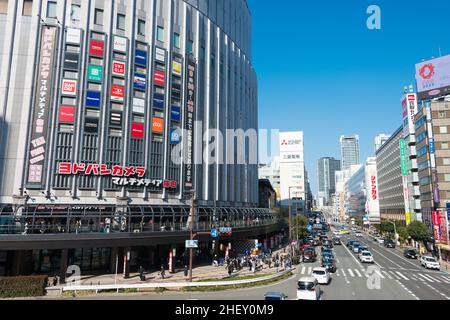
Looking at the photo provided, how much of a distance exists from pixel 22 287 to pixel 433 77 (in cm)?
8643

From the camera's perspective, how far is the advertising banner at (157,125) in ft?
160

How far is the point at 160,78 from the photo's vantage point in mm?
50125

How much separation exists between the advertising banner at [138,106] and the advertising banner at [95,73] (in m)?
5.38

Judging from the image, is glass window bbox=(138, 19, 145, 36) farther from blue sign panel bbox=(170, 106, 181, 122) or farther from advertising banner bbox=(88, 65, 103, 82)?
blue sign panel bbox=(170, 106, 181, 122)

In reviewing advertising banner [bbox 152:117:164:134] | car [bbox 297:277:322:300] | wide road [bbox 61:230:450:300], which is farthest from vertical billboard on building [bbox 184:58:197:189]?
car [bbox 297:277:322:300]

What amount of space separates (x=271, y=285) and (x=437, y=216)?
5092 centimetres

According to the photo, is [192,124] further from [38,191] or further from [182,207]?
[38,191]

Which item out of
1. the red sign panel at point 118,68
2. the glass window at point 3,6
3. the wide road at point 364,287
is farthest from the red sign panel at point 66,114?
the wide road at point 364,287

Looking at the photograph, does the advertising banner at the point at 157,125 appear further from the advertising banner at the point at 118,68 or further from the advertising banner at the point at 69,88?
the advertising banner at the point at 69,88

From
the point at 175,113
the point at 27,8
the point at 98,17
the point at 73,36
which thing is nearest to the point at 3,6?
the point at 27,8

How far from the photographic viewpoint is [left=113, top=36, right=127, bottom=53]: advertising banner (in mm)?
46719

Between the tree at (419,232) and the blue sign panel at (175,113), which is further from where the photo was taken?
the tree at (419,232)

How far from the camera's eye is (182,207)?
47.4 m
